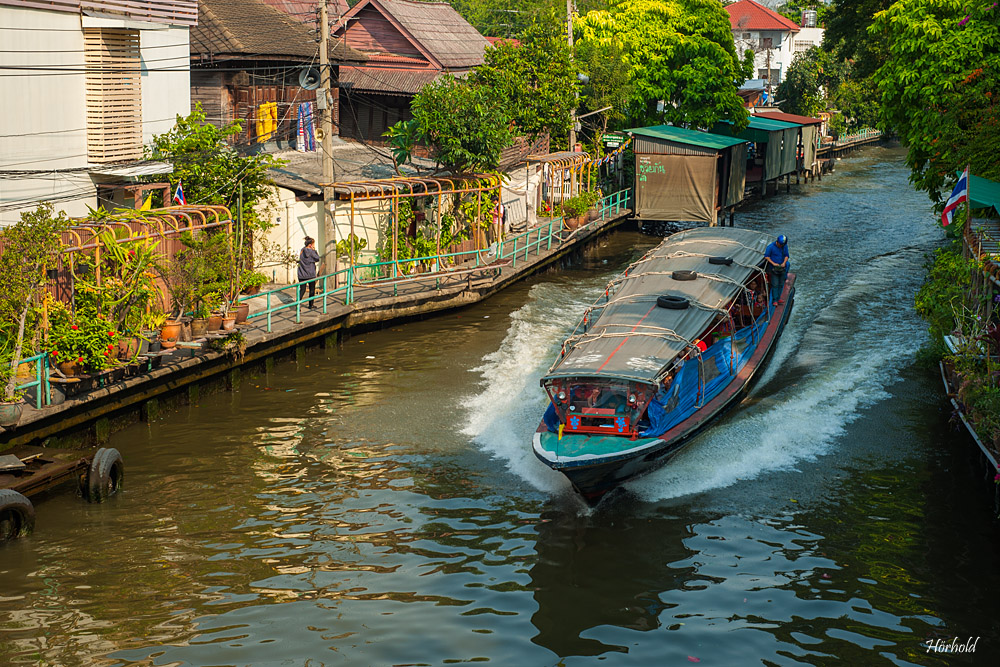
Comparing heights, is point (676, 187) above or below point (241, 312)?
above

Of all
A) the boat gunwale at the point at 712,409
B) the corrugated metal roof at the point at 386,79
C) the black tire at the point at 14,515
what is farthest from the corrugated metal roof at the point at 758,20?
the black tire at the point at 14,515

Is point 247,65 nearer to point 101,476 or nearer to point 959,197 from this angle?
point 101,476

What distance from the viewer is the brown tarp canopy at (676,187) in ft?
132

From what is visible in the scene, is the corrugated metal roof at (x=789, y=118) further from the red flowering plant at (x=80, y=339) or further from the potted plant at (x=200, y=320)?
the red flowering plant at (x=80, y=339)

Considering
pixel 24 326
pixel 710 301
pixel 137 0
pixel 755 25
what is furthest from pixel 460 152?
pixel 755 25

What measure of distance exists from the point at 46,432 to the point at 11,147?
8.30 m

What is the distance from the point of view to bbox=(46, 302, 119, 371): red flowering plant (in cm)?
1820

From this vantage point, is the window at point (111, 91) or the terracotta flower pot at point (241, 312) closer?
the terracotta flower pot at point (241, 312)

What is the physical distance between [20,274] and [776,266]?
17289mm

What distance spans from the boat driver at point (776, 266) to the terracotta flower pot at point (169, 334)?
14.0 m

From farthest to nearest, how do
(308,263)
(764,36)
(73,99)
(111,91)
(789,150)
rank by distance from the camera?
1. (764,36)
2. (789,150)
3. (308,263)
4. (111,91)
5. (73,99)

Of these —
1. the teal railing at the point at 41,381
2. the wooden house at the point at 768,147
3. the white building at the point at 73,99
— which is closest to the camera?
the teal railing at the point at 41,381

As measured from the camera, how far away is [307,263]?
25.4 metres

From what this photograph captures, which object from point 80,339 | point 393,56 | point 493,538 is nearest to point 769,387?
point 493,538
